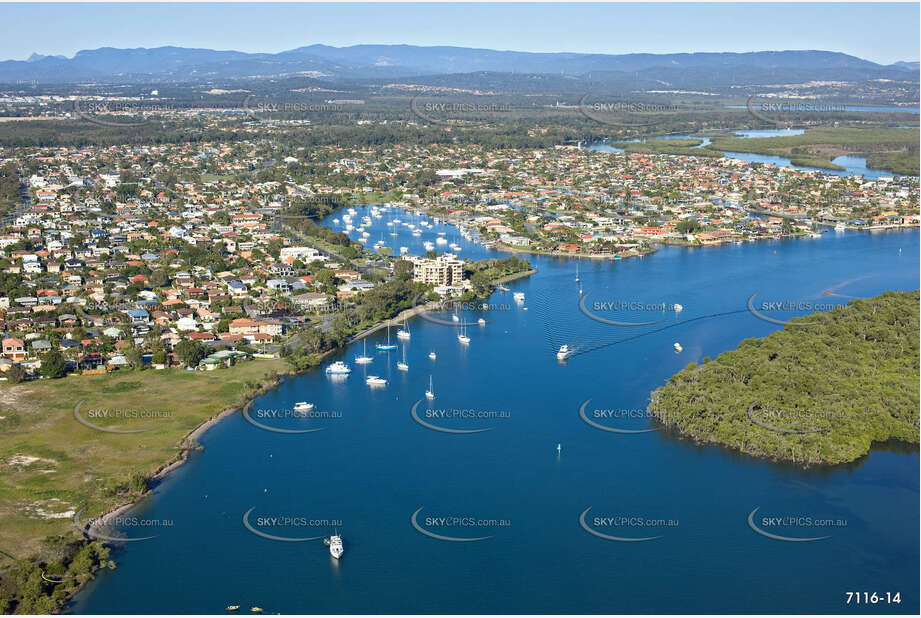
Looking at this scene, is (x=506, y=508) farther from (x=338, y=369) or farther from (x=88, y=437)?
(x=88, y=437)

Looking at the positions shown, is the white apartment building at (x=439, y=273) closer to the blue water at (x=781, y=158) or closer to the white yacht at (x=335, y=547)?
the white yacht at (x=335, y=547)

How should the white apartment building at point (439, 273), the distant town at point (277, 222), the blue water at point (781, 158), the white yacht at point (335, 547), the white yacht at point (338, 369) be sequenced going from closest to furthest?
the white yacht at point (335, 547) → the white yacht at point (338, 369) → the distant town at point (277, 222) → the white apartment building at point (439, 273) → the blue water at point (781, 158)

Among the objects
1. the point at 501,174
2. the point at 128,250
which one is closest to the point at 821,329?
the point at 128,250

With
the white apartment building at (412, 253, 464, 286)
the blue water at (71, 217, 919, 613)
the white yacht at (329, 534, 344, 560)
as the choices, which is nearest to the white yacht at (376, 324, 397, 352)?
the blue water at (71, 217, 919, 613)

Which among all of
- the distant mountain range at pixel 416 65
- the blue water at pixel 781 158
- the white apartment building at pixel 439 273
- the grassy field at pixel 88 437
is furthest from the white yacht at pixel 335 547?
the distant mountain range at pixel 416 65

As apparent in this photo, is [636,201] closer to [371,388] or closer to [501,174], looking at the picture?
[501,174]

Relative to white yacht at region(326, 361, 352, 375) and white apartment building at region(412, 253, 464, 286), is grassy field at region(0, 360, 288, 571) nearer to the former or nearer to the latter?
white yacht at region(326, 361, 352, 375)

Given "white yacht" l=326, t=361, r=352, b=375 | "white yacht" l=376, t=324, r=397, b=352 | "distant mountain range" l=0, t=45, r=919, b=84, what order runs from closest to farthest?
"white yacht" l=326, t=361, r=352, b=375, "white yacht" l=376, t=324, r=397, b=352, "distant mountain range" l=0, t=45, r=919, b=84
